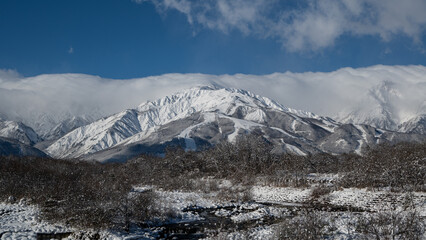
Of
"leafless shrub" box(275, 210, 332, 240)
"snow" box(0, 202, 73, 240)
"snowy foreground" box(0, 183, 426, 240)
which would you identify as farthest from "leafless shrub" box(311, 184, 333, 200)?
"snow" box(0, 202, 73, 240)

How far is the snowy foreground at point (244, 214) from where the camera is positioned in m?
17.6

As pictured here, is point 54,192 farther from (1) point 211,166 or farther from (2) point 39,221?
(1) point 211,166

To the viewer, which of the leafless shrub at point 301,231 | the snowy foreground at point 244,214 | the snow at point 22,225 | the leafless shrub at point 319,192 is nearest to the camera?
the leafless shrub at point 301,231

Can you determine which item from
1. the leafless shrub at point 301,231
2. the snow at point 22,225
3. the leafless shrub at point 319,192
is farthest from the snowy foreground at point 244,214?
the leafless shrub at point 301,231

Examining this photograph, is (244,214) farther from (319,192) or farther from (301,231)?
(319,192)

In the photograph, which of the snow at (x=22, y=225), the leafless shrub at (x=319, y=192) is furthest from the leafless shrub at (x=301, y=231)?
the leafless shrub at (x=319, y=192)

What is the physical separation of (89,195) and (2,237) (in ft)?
26.0

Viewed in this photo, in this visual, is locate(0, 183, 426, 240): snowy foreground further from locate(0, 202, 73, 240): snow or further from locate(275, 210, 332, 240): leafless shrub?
locate(275, 210, 332, 240): leafless shrub

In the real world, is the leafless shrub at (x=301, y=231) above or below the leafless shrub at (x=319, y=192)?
below

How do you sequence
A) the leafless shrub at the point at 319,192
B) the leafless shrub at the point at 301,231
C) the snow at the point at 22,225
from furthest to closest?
the leafless shrub at the point at 319,192 → the snow at the point at 22,225 → the leafless shrub at the point at 301,231

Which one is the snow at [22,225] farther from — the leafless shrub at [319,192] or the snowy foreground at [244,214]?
the leafless shrub at [319,192]

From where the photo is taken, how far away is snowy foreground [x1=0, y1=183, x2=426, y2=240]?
17594mm

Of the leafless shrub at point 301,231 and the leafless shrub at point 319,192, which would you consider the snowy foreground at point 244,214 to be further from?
the leafless shrub at point 301,231

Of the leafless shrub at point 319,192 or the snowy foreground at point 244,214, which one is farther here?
the leafless shrub at point 319,192
